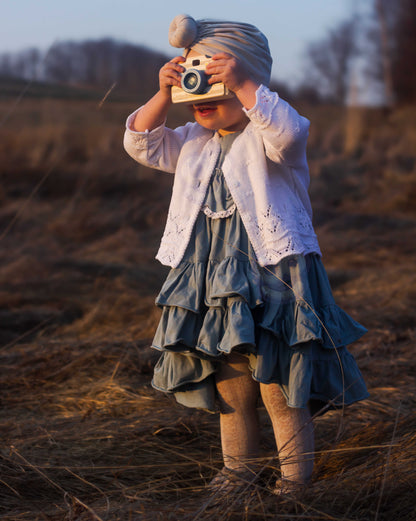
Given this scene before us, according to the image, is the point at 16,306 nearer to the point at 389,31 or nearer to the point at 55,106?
the point at 55,106

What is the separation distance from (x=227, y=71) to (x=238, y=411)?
0.91m

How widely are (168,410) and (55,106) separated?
30.0ft

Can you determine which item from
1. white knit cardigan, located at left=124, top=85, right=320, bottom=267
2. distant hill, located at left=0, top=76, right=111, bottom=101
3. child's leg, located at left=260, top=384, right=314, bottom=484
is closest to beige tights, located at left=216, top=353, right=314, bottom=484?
child's leg, located at left=260, top=384, right=314, bottom=484

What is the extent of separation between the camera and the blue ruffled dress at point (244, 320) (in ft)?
5.25

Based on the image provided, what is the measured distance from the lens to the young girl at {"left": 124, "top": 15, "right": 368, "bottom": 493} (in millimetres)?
1601

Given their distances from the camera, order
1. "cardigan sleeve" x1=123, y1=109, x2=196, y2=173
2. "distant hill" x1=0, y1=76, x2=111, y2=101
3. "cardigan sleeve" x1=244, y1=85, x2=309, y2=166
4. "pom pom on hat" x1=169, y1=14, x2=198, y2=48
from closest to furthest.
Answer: "cardigan sleeve" x1=244, y1=85, x2=309, y2=166 → "pom pom on hat" x1=169, y1=14, x2=198, y2=48 → "cardigan sleeve" x1=123, y1=109, x2=196, y2=173 → "distant hill" x1=0, y1=76, x2=111, y2=101

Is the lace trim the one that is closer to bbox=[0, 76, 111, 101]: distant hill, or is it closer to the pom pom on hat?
the pom pom on hat

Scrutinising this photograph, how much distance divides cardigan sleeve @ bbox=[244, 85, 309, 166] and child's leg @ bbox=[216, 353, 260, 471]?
58 centimetres

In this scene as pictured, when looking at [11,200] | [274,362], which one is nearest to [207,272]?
[274,362]

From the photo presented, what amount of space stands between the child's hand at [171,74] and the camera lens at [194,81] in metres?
0.04

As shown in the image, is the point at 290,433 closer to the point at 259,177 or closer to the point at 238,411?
the point at 238,411

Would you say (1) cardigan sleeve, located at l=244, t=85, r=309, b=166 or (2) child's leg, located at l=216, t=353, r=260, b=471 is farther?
(2) child's leg, located at l=216, t=353, r=260, b=471

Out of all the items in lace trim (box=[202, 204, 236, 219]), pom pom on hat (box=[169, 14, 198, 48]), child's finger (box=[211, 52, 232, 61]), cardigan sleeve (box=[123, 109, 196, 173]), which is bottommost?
lace trim (box=[202, 204, 236, 219])

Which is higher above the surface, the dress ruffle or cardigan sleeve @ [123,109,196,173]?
cardigan sleeve @ [123,109,196,173]
